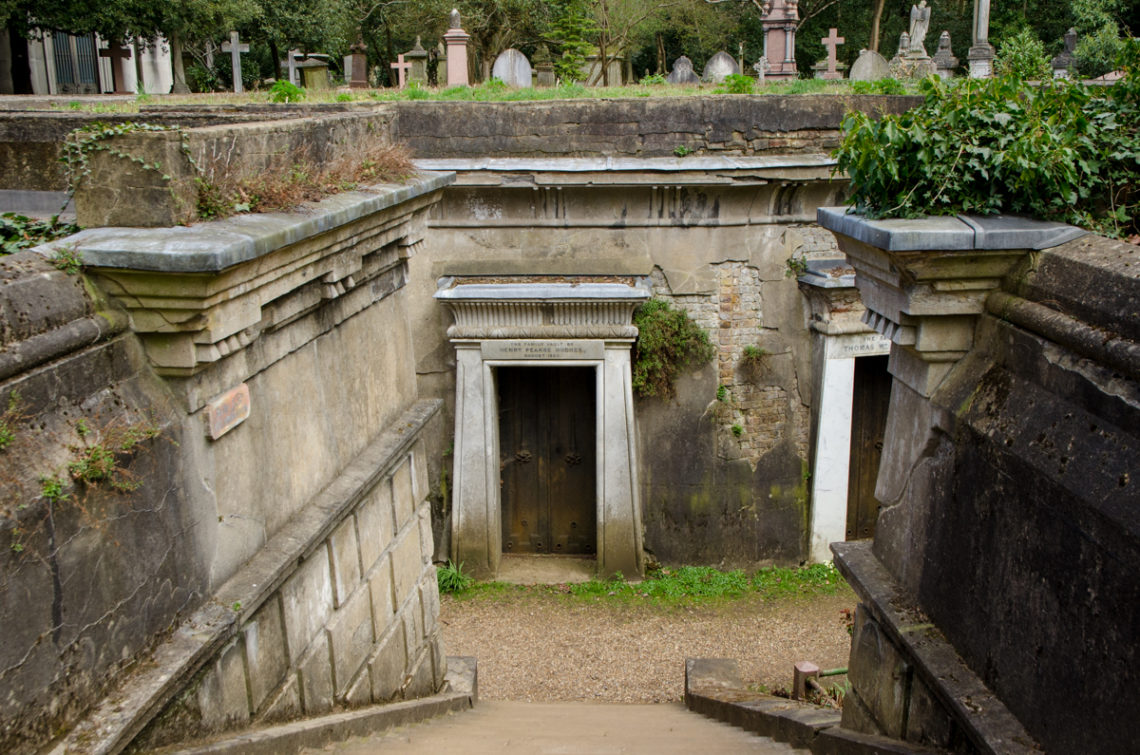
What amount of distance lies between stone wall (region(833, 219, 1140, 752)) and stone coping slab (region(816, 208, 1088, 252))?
67 millimetres

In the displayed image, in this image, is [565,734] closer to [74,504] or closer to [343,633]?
[343,633]

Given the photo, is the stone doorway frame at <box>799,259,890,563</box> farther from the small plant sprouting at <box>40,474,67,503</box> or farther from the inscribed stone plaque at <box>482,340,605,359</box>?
the small plant sprouting at <box>40,474,67,503</box>

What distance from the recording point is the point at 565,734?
5.42m

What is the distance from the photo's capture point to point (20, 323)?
8.55 feet


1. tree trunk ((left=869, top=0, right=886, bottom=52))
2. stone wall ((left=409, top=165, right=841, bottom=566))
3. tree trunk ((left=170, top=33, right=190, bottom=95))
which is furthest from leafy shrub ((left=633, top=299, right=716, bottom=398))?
tree trunk ((left=869, top=0, right=886, bottom=52))

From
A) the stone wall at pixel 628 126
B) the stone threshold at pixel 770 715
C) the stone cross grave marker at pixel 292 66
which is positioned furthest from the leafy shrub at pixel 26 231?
the stone cross grave marker at pixel 292 66

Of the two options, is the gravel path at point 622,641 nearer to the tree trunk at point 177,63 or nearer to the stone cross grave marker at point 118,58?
the tree trunk at point 177,63

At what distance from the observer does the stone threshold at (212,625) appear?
2.76 metres

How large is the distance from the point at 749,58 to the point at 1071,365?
91.5 feet

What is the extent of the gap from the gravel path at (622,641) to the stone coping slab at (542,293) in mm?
2834

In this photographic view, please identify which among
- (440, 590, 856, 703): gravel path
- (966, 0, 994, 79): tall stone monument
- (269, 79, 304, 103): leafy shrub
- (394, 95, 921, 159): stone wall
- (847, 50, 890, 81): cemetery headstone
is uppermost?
(966, 0, 994, 79): tall stone monument

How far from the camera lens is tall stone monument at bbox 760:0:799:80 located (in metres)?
13.2

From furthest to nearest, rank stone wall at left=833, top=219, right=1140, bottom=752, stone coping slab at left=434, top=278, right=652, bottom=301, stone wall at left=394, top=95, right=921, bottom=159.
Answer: stone wall at left=394, top=95, right=921, bottom=159
stone coping slab at left=434, top=278, right=652, bottom=301
stone wall at left=833, top=219, right=1140, bottom=752

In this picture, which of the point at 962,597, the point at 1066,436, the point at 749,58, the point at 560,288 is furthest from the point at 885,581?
the point at 749,58
